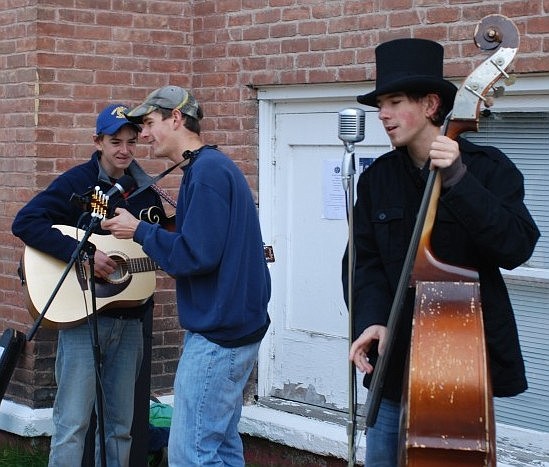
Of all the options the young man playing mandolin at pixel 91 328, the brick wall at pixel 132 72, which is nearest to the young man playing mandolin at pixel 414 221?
the young man playing mandolin at pixel 91 328

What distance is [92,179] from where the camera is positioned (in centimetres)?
532

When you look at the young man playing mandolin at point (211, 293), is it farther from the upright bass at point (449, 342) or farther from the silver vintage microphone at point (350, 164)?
the upright bass at point (449, 342)

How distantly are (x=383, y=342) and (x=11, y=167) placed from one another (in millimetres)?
3512

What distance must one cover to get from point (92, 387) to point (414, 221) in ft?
7.17

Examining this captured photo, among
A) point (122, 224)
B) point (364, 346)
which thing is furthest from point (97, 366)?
point (364, 346)

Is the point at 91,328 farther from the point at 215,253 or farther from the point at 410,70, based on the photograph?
the point at 410,70

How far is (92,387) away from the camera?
5.25 metres

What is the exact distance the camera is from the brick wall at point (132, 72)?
6.02 meters

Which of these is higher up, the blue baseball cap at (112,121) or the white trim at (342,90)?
the white trim at (342,90)

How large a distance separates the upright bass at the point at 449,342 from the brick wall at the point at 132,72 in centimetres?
248

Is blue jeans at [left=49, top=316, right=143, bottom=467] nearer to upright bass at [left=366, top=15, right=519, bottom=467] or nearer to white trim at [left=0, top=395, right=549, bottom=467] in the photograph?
white trim at [left=0, top=395, right=549, bottom=467]

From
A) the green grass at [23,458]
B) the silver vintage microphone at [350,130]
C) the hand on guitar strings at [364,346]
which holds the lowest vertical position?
the green grass at [23,458]

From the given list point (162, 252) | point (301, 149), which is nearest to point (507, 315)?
point (162, 252)

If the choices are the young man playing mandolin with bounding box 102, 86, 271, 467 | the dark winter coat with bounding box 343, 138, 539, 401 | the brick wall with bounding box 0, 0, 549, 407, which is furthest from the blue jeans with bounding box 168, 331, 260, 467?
the brick wall with bounding box 0, 0, 549, 407
